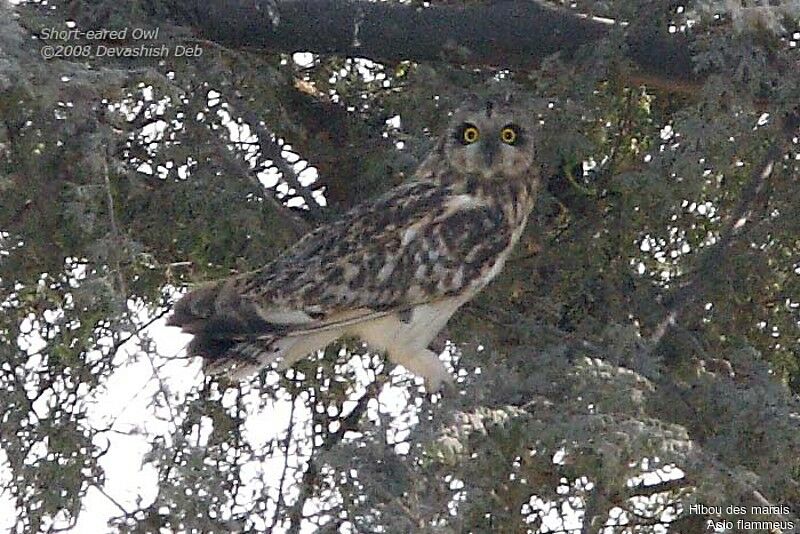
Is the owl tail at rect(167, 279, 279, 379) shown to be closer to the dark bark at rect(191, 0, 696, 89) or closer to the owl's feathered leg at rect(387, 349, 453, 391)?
the owl's feathered leg at rect(387, 349, 453, 391)

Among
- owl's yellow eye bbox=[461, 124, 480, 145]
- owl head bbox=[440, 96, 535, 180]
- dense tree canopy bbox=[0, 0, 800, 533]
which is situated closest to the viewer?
dense tree canopy bbox=[0, 0, 800, 533]

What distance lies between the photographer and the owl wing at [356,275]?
249 cm

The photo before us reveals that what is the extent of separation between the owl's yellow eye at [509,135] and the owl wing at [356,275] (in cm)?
16

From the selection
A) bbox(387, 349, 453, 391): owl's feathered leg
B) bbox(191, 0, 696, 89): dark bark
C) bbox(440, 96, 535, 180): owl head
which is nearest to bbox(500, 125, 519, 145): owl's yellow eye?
bbox(440, 96, 535, 180): owl head

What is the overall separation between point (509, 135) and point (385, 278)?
0.37 meters

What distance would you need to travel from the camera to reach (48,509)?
2420 mm

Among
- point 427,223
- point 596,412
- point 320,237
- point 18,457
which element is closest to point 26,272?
point 18,457

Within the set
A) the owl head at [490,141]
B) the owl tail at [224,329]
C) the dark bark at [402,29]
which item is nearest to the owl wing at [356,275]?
the owl tail at [224,329]

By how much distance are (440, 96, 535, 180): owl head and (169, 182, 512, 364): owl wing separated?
0.39ft

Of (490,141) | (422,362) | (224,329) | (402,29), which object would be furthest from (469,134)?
(224,329)

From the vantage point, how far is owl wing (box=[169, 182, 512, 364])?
8.17 ft

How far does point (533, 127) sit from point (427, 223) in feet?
0.84

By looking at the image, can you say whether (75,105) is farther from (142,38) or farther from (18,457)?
(18,457)

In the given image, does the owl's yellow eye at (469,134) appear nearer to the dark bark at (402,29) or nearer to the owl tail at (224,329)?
the dark bark at (402,29)
